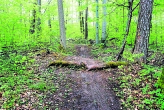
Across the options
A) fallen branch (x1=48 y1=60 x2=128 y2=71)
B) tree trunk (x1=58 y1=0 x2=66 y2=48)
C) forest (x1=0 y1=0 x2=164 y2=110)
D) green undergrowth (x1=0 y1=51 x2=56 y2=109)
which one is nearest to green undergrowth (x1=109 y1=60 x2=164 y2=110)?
forest (x1=0 y1=0 x2=164 y2=110)

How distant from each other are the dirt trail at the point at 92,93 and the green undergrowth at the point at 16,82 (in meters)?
0.99

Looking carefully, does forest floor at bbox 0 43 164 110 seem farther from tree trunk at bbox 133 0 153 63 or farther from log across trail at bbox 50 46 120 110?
tree trunk at bbox 133 0 153 63

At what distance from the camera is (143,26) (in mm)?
8133

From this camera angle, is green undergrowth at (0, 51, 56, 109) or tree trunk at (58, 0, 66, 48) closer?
green undergrowth at (0, 51, 56, 109)

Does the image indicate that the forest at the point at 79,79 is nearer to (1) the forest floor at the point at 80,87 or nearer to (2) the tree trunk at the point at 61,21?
(1) the forest floor at the point at 80,87

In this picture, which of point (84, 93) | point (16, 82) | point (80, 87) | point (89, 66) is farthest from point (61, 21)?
point (84, 93)

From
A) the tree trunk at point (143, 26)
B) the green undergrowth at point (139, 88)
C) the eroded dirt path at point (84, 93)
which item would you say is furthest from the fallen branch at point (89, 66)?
the tree trunk at point (143, 26)

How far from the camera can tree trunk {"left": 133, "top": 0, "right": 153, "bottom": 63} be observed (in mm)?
7984

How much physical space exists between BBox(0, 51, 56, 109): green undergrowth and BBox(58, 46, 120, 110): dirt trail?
3.26ft

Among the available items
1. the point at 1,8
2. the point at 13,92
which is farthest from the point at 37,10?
the point at 13,92

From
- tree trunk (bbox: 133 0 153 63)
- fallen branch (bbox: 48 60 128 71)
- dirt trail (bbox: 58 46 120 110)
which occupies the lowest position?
dirt trail (bbox: 58 46 120 110)

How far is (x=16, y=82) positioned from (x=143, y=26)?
17.8 ft

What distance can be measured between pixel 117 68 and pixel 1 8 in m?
6.59

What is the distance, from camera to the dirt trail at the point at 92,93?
585 centimetres
